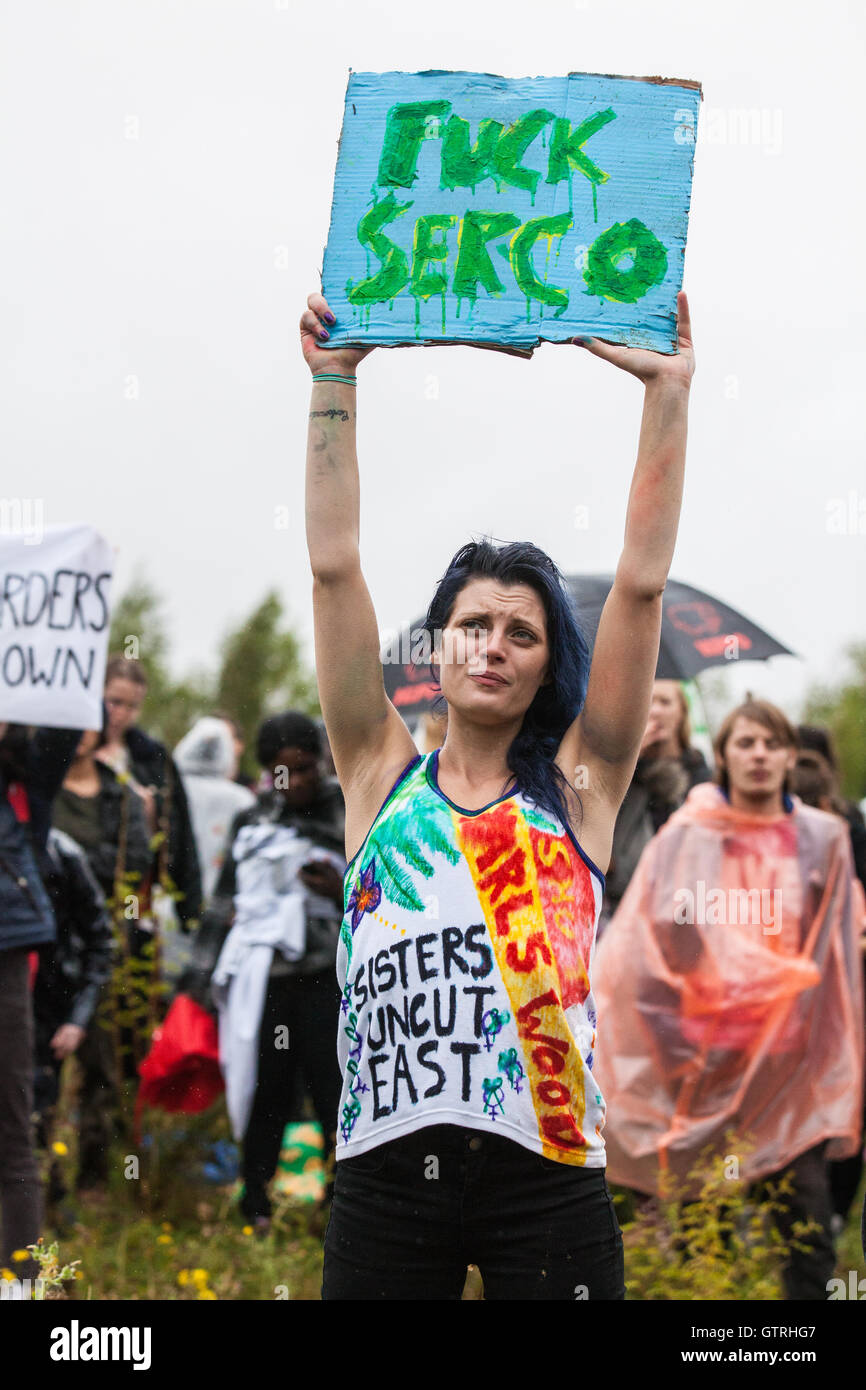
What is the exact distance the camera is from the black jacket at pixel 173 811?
6.21 m

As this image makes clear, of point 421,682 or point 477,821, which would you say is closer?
point 477,821

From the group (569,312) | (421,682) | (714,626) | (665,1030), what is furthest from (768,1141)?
(569,312)

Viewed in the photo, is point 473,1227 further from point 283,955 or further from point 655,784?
point 655,784

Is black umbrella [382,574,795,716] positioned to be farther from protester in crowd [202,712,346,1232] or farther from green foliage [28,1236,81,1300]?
green foliage [28,1236,81,1300]

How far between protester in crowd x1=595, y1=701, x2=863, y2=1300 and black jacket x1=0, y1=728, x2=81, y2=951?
6.18ft

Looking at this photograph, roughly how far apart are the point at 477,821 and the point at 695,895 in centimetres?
A: 266

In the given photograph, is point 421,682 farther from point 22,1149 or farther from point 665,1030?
point 22,1149

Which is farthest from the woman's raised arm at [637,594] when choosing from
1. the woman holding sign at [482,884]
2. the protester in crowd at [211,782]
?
the protester in crowd at [211,782]

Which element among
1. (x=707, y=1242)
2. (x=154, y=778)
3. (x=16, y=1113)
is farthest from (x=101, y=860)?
(x=707, y=1242)

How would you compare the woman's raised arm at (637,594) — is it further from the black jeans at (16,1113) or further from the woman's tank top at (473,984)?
the black jeans at (16,1113)

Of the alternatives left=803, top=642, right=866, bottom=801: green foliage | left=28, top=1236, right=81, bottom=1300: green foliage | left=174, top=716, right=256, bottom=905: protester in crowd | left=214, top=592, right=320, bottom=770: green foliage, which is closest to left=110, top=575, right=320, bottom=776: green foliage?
left=214, top=592, right=320, bottom=770: green foliage

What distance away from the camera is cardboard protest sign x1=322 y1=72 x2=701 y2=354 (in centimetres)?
276

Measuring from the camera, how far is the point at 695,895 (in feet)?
16.5

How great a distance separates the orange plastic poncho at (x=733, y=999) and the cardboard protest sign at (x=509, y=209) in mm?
2689
